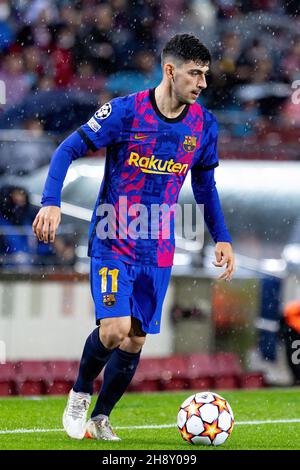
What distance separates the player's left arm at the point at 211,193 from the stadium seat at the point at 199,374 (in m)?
4.28

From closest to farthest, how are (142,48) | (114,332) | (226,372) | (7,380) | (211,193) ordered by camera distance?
(114,332) < (211,193) < (7,380) < (226,372) < (142,48)

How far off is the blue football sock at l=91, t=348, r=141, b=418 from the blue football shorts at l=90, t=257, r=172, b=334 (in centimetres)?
21

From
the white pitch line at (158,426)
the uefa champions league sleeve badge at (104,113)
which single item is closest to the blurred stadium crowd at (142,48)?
the white pitch line at (158,426)

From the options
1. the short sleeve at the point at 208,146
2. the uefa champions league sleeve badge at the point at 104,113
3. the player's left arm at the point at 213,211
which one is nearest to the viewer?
the uefa champions league sleeve badge at the point at 104,113

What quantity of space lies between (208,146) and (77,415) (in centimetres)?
166

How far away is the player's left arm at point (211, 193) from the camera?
650cm

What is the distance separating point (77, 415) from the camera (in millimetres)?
6246

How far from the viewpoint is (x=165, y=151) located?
6.30 metres

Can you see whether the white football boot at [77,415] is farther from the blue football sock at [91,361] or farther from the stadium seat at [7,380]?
the stadium seat at [7,380]

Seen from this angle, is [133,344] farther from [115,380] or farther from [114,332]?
[114,332]

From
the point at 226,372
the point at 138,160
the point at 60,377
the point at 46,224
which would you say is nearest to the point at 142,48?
the point at 226,372
